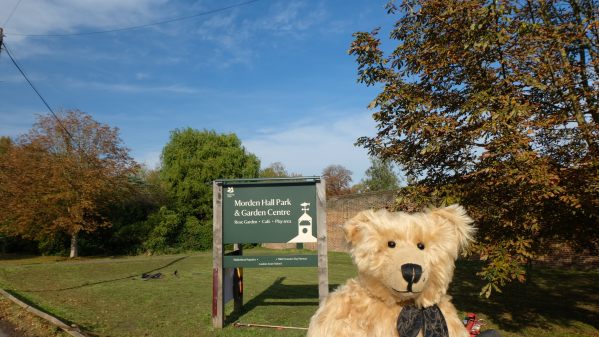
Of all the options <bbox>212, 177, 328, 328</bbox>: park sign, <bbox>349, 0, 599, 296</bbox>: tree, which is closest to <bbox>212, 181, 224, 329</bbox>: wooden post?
<bbox>212, 177, 328, 328</bbox>: park sign

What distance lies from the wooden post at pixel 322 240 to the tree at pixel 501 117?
137 cm

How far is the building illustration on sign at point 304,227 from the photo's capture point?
22.8 feet

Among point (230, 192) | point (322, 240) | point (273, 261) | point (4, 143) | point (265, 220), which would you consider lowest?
point (273, 261)

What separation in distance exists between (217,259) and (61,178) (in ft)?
60.1

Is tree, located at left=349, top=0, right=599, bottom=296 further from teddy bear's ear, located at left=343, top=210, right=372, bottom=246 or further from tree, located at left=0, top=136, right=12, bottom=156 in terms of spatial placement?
tree, located at left=0, top=136, right=12, bottom=156

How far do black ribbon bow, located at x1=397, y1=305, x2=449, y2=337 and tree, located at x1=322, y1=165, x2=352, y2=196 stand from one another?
173 ft

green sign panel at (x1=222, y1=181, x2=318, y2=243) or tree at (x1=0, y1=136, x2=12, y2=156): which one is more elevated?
tree at (x1=0, y1=136, x2=12, y2=156)

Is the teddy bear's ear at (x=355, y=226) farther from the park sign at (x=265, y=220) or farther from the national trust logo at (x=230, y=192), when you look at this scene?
the national trust logo at (x=230, y=192)

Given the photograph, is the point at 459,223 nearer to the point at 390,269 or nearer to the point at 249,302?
the point at 390,269

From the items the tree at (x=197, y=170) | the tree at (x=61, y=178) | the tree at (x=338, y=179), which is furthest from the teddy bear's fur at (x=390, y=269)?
the tree at (x=338, y=179)

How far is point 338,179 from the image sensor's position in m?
58.2

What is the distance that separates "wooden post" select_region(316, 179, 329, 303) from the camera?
665 cm

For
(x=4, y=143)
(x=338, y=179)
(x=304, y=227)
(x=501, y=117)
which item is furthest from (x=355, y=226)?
(x=338, y=179)

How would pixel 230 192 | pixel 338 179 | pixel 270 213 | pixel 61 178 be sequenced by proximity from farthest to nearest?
pixel 338 179
pixel 61 178
pixel 230 192
pixel 270 213
